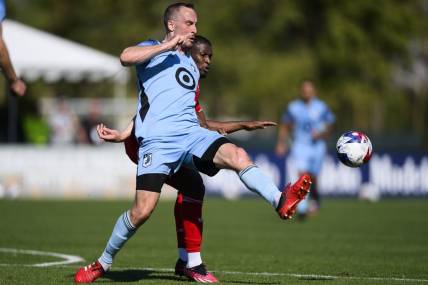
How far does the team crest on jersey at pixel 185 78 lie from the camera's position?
816 centimetres

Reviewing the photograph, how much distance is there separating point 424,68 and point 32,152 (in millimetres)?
31910

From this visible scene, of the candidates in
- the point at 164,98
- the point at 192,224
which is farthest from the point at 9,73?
the point at 192,224

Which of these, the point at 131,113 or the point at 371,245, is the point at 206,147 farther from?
the point at 131,113

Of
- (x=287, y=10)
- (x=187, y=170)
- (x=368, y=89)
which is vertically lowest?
(x=187, y=170)

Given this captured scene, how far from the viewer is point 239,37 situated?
150 feet

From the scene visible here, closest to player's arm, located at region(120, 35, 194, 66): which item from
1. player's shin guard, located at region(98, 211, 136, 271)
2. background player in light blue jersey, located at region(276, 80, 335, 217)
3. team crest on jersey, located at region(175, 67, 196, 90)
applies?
team crest on jersey, located at region(175, 67, 196, 90)

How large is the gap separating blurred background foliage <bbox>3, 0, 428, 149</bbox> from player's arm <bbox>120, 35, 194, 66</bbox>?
33657mm

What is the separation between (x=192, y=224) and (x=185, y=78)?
4.40 ft

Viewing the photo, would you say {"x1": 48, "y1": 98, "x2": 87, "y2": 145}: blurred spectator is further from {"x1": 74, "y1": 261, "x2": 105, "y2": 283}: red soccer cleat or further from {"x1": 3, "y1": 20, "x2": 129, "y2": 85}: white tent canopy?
{"x1": 74, "y1": 261, "x2": 105, "y2": 283}: red soccer cleat

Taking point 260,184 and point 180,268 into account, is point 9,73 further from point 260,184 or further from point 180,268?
point 180,268

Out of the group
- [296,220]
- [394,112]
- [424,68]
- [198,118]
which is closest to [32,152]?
[296,220]

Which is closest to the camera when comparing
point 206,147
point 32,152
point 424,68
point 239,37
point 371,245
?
point 206,147

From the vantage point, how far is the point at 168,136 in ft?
26.0

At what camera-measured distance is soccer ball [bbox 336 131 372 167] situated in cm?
887
